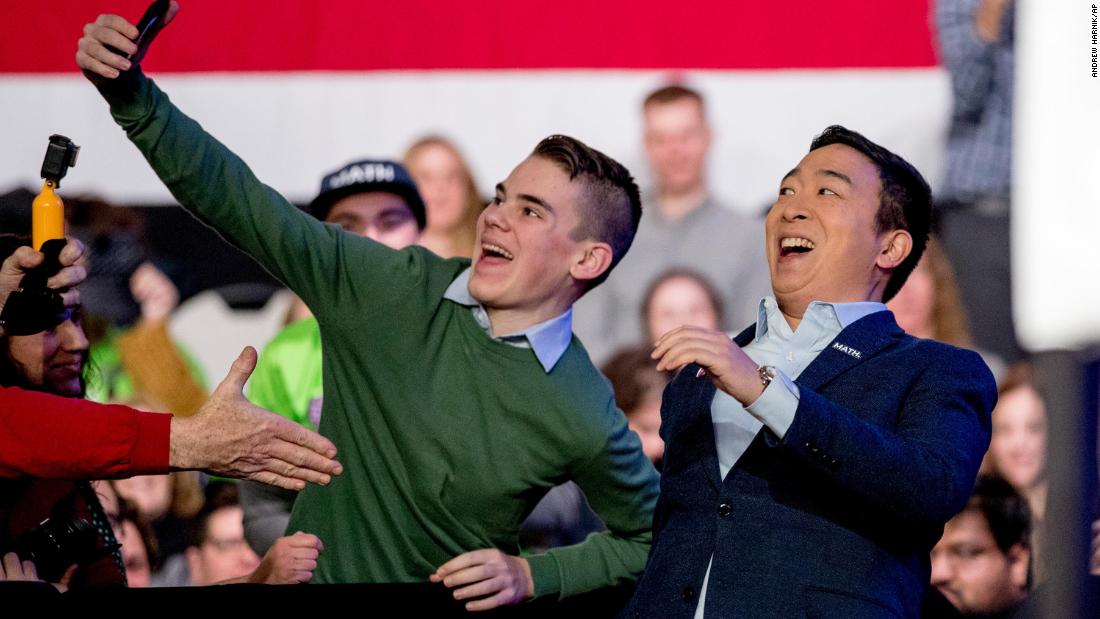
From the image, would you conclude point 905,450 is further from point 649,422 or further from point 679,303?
point 679,303

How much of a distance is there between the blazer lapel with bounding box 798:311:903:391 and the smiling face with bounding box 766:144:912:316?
0.32 ft

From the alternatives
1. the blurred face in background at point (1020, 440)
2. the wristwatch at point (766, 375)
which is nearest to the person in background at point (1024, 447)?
the blurred face in background at point (1020, 440)

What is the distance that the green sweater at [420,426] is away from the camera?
2.53 metres

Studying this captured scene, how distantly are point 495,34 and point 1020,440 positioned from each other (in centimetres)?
232

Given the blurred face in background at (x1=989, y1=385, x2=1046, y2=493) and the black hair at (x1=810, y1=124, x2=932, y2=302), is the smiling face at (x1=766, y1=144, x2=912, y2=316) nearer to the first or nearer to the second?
the black hair at (x1=810, y1=124, x2=932, y2=302)

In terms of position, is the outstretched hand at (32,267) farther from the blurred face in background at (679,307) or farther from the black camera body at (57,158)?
the blurred face in background at (679,307)

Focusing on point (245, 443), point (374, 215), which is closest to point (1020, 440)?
point (374, 215)

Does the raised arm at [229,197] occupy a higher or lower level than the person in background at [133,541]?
higher

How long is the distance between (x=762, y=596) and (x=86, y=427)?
1.04m

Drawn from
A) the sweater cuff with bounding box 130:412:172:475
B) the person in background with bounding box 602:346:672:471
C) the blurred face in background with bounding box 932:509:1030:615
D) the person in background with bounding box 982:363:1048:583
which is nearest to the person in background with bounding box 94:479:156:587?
the person in background with bounding box 602:346:672:471

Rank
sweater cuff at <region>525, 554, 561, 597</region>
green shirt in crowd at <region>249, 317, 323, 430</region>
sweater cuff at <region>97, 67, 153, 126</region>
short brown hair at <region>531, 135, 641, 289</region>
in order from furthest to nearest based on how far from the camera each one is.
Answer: green shirt in crowd at <region>249, 317, 323, 430</region> < short brown hair at <region>531, 135, 641, 289</region> < sweater cuff at <region>525, 554, 561, 597</region> < sweater cuff at <region>97, 67, 153, 126</region>

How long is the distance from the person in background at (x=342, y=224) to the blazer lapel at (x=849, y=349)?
1.75 m

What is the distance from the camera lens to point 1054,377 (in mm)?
3176

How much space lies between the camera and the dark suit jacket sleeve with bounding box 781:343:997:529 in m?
1.91
